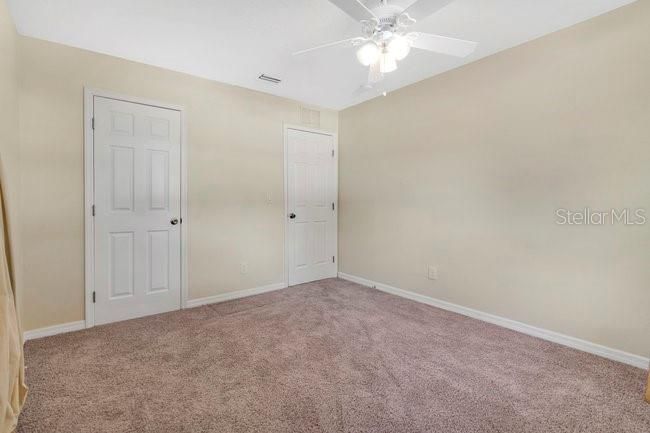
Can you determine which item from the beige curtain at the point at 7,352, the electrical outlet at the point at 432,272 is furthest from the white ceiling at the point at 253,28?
the electrical outlet at the point at 432,272

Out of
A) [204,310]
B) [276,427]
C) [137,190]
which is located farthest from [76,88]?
[276,427]

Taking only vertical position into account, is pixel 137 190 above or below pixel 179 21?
below

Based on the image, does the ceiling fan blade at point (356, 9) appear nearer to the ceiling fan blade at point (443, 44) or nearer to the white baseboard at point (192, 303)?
the ceiling fan blade at point (443, 44)

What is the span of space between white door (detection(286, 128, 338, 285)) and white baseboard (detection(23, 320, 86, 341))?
217cm

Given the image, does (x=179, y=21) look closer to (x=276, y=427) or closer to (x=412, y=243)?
(x=276, y=427)

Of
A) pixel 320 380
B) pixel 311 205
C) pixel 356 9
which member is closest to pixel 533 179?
pixel 356 9

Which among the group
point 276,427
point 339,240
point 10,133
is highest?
point 10,133

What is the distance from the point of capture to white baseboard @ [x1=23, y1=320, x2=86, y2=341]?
2404 mm

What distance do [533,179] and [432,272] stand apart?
1.32 metres

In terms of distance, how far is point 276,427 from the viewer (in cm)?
149

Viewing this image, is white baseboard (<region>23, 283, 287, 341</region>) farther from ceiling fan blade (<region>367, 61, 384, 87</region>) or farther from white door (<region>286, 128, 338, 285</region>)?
ceiling fan blade (<region>367, 61, 384, 87</region>)

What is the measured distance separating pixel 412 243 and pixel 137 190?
2932 mm

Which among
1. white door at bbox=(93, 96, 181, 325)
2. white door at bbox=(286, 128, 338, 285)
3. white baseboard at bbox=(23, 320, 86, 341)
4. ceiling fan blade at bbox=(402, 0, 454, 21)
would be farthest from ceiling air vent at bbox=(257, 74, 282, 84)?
white baseboard at bbox=(23, 320, 86, 341)

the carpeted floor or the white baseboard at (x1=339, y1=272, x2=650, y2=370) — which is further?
the white baseboard at (x1=339, y1=272, x2=650, y2=370)
